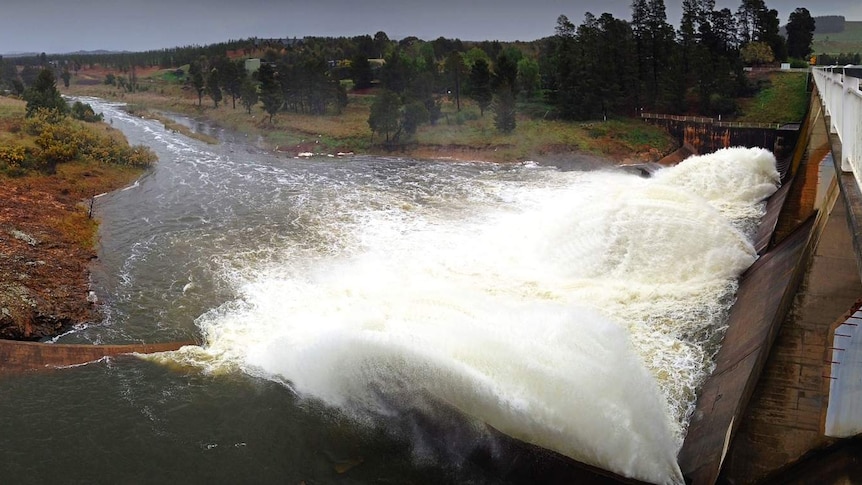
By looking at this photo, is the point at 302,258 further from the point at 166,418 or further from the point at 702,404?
the point at 702,404

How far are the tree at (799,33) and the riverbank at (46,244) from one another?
Result: 235 ft

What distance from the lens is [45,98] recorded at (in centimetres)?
5078

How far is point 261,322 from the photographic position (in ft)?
66.3

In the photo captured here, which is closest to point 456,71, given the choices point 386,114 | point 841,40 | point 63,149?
point 386,114

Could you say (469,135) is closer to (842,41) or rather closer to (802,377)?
(802,377)

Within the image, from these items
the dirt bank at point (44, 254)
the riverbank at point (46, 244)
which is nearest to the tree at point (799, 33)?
the riverbank at point (46, 244)

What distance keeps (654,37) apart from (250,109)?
44.5m

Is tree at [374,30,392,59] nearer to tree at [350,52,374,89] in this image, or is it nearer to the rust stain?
tree at [350,52,374,89]

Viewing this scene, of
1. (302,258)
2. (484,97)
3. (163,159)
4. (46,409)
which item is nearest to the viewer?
(46,409)

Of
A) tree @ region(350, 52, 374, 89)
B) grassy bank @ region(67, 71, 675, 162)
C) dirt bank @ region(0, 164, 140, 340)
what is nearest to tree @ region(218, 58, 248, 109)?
grassy bank @ region(67, 71, 675, 162)

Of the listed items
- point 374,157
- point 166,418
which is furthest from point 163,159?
point 166,418

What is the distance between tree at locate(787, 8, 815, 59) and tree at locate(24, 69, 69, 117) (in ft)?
247

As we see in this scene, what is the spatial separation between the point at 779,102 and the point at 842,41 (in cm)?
8271

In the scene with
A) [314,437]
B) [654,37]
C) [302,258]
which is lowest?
[314,437]
